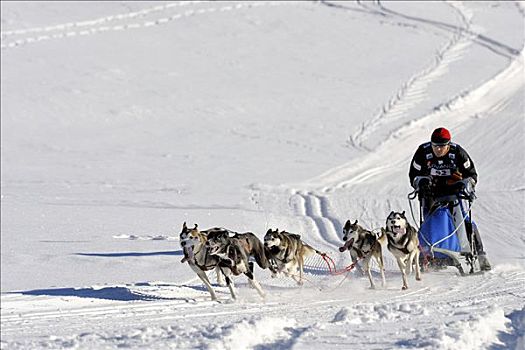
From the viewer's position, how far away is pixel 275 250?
9047mm

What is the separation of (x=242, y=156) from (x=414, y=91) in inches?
205

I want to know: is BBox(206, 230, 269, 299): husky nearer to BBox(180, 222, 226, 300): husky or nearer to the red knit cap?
BBox(180, 222, 226, 300): husky

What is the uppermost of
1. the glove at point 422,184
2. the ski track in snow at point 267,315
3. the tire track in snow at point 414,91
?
the tire track in snow at point 414,91

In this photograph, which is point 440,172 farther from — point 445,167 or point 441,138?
point 441,138

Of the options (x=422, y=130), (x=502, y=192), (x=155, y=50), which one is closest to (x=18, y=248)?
(x=502, y=192)

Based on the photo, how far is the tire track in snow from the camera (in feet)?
62.1

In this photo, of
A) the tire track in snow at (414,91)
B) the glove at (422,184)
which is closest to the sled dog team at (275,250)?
the glove at (422,184)

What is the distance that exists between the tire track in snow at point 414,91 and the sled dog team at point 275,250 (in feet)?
28.5

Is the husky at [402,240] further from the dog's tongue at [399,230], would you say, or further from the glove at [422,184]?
the glove at [422,184]

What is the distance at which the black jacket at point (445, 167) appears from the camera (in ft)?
30.5

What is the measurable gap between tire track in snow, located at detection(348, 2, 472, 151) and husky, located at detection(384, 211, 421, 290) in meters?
8.92

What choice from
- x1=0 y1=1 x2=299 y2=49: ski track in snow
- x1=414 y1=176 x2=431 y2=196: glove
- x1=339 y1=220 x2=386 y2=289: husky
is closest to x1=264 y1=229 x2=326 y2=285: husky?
x1=339 y1=220 x2=386 y2=289: husky

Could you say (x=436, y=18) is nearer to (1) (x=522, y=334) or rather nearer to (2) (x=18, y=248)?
(2) (x=18, y=248)

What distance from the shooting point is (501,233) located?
37.1ft
